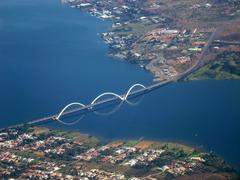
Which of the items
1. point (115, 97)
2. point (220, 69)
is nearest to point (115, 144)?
point (115, 97)

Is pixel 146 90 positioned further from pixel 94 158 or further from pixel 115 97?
pixel 94 158

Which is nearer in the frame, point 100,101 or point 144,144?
point 144,144

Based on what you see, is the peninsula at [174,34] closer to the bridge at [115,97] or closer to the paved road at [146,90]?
the paved road at [146,90]

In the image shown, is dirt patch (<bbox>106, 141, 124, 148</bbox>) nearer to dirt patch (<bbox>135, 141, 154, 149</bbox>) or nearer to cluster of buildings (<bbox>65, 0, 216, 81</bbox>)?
dirt patch (<bbox>135, 141, 154, 149</bbox>)

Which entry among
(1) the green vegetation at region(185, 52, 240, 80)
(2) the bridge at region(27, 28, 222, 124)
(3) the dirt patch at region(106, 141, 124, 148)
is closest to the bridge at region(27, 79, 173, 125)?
(2) the bridge at region(27, 28, 222, 124)

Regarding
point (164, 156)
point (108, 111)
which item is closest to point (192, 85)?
point (108, 111)

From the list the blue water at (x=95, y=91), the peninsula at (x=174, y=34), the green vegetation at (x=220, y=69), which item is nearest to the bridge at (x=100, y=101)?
the blue water at (x=95, y=91)
